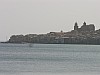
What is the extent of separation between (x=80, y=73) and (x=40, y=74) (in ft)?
15.8

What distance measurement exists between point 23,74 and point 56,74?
140 inches

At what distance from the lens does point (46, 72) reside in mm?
55156

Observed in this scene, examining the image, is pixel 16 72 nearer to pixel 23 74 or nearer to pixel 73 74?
pixel 23 74

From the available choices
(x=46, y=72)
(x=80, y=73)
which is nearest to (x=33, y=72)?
(x=46, y=72)

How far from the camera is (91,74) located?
175ft

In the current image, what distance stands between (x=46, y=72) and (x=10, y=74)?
4669 millimetres

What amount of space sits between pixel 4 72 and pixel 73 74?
7.93m

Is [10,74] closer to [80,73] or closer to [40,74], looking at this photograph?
[40,74]

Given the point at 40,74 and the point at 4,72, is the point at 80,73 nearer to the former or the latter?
the point at 40,74

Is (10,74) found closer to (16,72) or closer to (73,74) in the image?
(16,72)

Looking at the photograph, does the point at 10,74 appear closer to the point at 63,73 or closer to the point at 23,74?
the point at 23,74

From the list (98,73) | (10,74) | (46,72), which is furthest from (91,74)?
(10,74)

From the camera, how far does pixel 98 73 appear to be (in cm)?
5412

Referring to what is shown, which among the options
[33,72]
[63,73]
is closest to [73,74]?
[63,73]
